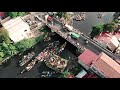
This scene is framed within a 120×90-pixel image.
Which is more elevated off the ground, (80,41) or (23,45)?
(80,41)

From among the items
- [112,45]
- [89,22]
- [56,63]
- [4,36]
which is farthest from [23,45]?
[112,45]

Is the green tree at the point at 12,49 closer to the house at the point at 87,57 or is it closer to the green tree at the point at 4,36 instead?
the green tree at the point at 4,36

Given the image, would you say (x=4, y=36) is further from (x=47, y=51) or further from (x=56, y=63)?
(x=56, y=63)

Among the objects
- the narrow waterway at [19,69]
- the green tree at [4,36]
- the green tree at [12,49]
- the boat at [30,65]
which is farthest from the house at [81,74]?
the green tree at [4,36]

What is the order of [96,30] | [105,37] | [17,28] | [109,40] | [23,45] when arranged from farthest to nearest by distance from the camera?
[17,28]
[96,30]
[105,37]
[109,40]
[23,45]

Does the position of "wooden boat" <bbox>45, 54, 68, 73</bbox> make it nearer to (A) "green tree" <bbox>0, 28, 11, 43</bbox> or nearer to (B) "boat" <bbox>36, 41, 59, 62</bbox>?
(B) "boat" <bbox>36, 41, 59, 62</bbox>

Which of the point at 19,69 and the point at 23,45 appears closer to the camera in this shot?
the point at 19,69

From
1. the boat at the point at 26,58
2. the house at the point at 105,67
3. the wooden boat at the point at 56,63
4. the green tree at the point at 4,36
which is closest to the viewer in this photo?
the house at the point at 105,67

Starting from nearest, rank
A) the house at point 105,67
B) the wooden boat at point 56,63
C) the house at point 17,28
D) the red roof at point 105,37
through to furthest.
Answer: the house at point 105,67
the wooden boat at point 56,63
the red roof at point 105,37
the house at point 17,28

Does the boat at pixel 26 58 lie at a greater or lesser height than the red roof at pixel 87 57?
lesser
